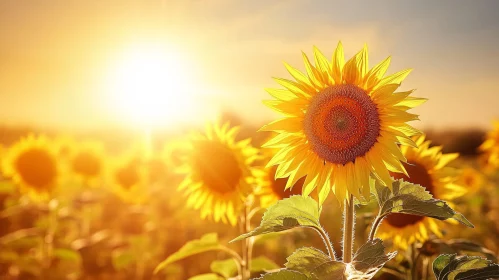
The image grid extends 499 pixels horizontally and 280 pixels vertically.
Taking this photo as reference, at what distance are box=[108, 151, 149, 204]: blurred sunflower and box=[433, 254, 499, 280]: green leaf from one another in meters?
7.13

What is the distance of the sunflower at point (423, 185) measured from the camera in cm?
324

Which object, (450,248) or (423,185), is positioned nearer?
(450,248)

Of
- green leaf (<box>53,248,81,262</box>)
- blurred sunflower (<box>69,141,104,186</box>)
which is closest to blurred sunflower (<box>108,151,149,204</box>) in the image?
blurred sunflower (<box>69,141,104,186</box>)

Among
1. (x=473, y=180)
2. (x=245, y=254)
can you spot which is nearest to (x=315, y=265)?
(x=245, y=254)

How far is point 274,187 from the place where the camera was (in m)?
3.53

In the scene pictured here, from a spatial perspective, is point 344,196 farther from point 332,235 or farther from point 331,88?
point 332,235

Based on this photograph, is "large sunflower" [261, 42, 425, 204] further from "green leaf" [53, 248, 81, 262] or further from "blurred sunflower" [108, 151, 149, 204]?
"blurred sunflower" [108, 151, 149, 204]

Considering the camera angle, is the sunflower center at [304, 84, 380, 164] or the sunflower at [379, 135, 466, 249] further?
the sunflower at [379, 135, 466, 249]

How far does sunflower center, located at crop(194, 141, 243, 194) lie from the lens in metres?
3.86

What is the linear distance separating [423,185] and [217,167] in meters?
1.56

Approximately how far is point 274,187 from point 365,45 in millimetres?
1415

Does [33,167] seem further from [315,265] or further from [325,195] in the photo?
[315,265]

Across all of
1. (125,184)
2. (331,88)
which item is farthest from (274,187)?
(125,184)

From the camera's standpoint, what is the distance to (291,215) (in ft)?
7.54
